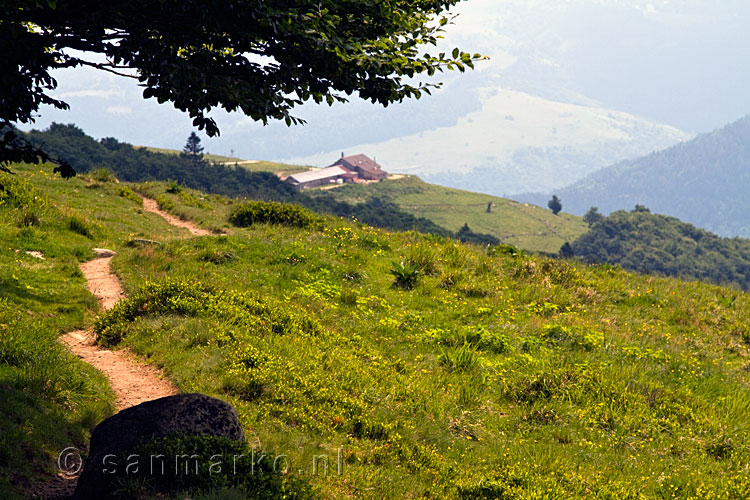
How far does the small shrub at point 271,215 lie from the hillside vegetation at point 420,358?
2.65 m

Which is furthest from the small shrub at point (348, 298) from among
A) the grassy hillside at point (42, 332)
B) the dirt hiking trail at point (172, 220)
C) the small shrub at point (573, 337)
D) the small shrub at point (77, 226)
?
the dirt hiking trail at point (172, 220)

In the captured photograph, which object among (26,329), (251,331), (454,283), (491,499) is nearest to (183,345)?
(251,331)

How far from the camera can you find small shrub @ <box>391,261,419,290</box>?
16.3 m

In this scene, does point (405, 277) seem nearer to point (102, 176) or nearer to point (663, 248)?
point (102, 176)

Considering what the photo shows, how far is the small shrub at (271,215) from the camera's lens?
2209 cm

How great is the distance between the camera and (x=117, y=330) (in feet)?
34.9

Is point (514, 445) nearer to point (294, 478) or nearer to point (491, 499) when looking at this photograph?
point (491, 499)

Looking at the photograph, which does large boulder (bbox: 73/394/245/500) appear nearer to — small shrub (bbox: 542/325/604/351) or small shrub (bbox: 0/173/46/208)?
small shrub (bbox: 542/325/604/351)

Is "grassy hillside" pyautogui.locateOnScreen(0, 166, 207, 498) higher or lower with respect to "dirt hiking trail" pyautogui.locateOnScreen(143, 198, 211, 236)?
lower

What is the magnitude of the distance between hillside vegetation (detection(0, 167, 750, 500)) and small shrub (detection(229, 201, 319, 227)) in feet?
8.69

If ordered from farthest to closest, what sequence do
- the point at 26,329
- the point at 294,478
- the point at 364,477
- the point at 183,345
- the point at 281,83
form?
the point at 183,345
the point at 26,329
the point at 281,83
the point at 364,477
the point at 294,478

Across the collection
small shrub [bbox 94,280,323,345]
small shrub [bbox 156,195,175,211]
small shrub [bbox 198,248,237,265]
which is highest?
small shrub [bbox 156,195,175,211]

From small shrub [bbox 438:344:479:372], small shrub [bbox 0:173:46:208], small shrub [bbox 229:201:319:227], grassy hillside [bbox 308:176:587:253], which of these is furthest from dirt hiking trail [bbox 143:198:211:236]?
grassy hillside [bbox 308:176:587:253]

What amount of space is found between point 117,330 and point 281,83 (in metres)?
6.07
